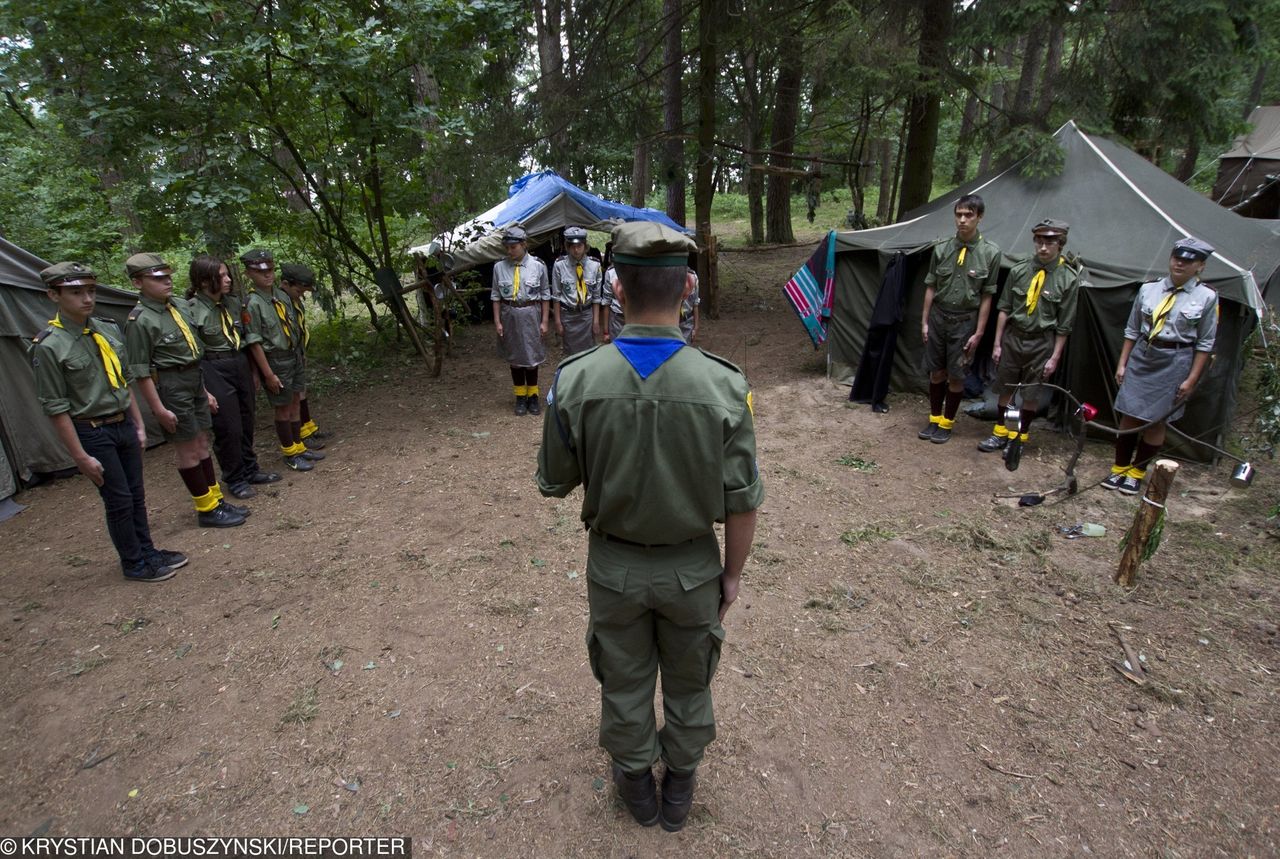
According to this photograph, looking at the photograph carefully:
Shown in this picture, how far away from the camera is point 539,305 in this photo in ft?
22.9

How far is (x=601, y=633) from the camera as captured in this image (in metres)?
2.15

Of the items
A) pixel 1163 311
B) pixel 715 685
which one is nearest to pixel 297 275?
pixel 715 685

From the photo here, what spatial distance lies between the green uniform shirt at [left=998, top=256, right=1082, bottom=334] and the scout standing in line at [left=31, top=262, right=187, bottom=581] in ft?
21.2

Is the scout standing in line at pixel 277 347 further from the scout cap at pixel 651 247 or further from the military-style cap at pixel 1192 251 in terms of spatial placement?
the military-style cap at pixel 1192 251

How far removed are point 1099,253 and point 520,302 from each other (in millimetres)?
5574

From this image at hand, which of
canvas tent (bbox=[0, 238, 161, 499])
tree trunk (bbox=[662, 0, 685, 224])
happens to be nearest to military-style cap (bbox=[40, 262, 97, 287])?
canvas tent (bbox=[0, 238, 161, 499])

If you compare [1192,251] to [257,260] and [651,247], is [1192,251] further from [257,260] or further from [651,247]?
[257,260]

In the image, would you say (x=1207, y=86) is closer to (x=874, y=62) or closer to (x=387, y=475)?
(x=874, y=62)

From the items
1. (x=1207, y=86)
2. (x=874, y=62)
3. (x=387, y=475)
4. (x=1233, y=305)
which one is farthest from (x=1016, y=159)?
(x=387, y=475)

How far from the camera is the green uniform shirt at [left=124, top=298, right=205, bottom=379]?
4.15 meters

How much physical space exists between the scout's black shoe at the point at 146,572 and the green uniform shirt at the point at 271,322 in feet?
6.08

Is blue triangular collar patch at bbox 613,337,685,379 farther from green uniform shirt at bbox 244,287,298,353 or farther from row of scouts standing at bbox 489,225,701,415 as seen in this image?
row of scouts standing at bbox 489,225,701,415

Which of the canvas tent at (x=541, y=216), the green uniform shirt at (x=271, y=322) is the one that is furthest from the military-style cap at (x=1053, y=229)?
the green uniform shirt at (x=271, y=322)

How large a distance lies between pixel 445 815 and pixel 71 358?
10.3ft
